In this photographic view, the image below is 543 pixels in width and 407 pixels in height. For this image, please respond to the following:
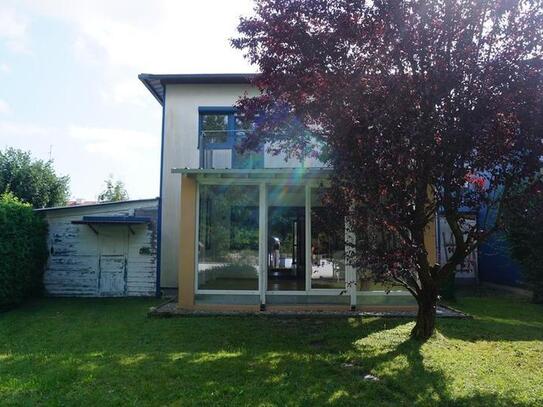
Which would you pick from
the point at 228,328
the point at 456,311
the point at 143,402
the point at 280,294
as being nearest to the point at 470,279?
the point at 456,311

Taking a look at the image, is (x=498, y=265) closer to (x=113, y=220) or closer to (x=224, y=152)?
(x=224, y=152)

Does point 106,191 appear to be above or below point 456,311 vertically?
above

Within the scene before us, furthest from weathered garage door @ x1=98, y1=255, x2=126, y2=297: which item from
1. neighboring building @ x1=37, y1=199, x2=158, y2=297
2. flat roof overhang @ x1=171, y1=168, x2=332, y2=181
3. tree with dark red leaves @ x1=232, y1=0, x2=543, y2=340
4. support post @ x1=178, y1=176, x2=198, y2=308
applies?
tree with dark red leaves @ x1=232, y1=0, x2=543, y2=340

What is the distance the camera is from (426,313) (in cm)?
765

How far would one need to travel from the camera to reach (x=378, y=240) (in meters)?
6.80

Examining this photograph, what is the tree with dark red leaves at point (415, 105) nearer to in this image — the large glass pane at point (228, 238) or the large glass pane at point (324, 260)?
the large glass pane at point (324, 260)

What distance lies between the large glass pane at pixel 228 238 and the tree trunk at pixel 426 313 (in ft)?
13.6

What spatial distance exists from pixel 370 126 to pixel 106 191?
39329 mm

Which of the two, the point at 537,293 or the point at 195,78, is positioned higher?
the point at 195,78

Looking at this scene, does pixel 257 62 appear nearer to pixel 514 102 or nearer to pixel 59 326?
pixel 514 102

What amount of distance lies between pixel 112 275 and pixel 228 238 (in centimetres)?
479

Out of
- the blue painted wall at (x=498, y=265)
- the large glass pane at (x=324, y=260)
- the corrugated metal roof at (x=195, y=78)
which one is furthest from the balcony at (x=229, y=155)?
the blue painted wall at (x=498, y=265)

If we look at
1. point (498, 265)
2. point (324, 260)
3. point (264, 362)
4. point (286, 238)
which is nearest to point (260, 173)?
point (286, 238)

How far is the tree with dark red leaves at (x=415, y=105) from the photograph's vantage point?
6.21 m
